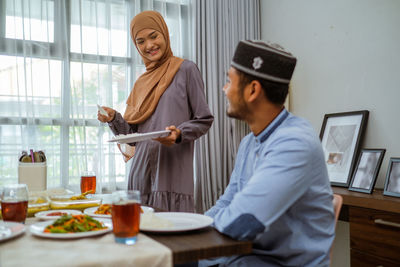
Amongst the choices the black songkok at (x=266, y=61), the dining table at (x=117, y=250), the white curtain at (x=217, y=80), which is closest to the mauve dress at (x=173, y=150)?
the black songkok at (x=266, y=61)

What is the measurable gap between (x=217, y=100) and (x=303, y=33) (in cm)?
96

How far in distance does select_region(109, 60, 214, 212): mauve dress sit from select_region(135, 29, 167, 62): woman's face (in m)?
0.16

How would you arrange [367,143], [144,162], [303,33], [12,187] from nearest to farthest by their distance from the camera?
[12,187] → [144,162] → [367,143] → [303,33]

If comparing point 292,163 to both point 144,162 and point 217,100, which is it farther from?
point 217,100

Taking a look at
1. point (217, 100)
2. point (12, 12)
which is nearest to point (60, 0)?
point (12, 12)

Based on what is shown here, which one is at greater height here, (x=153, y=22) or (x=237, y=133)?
(x=153, y=22)

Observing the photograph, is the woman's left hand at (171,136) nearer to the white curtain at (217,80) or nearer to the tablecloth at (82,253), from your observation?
the tablecloth at (82,253)

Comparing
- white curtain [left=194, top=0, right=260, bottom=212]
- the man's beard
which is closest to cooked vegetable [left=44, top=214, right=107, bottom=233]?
the man's beard

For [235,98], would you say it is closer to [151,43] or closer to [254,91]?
[254,91]

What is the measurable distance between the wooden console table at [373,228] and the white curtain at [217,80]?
1.52 m

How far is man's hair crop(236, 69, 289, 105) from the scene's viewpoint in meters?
→ 1.12

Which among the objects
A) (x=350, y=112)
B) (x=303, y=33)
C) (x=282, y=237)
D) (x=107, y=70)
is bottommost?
(x=282, y=237)

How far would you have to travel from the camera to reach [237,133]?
3.58 metres

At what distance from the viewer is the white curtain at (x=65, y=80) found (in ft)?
9.07
